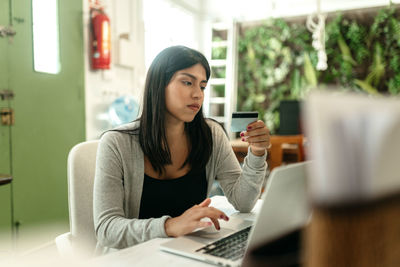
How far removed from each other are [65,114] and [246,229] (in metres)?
2.56

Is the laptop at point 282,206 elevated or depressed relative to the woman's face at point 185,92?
depressed

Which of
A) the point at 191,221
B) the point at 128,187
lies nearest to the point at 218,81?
the point at 128,187

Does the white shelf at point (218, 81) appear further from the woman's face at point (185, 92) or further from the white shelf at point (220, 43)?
the woman's face at point (185, 92)

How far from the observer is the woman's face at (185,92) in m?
1.28

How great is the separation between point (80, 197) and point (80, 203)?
2cm

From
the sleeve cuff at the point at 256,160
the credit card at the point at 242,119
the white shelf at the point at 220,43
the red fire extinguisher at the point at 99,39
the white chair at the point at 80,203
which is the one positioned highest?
the white shelf at the point at 220,43

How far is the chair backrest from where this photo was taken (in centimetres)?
119

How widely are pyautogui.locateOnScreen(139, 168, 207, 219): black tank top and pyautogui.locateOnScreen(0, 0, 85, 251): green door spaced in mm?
1776

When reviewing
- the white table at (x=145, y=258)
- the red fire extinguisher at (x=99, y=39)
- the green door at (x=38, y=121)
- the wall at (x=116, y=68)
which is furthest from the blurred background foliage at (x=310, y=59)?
the white table at (x=145, y=258)

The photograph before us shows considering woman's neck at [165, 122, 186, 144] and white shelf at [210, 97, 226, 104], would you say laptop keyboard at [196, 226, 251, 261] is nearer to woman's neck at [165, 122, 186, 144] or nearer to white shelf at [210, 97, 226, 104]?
woman's neck at [165, 122, 186, 144]

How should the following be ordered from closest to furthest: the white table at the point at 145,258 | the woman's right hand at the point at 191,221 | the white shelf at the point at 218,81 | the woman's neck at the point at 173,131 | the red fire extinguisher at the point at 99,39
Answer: the white table at the point at 145,258, the woman's right hand at the point at 191,221, the woman's neck at the point at 173,131, the red fire extinguisher at the point at 99,39, the white shelf at the point at 218,81

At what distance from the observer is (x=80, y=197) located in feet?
3.95

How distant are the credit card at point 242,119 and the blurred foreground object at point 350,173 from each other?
2.90 ft

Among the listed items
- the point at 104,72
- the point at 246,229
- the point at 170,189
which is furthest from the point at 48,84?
the point at 246,229
